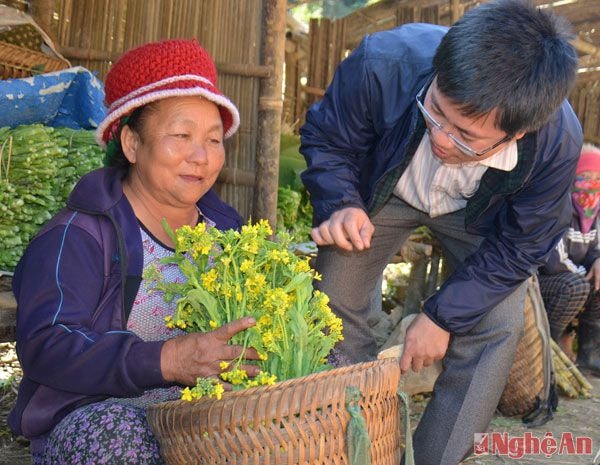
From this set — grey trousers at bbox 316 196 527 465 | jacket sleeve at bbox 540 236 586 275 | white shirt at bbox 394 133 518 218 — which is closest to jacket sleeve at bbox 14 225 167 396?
grey trousers at bbox 316 196 527 465

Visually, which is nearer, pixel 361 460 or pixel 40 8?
pixel 361 460

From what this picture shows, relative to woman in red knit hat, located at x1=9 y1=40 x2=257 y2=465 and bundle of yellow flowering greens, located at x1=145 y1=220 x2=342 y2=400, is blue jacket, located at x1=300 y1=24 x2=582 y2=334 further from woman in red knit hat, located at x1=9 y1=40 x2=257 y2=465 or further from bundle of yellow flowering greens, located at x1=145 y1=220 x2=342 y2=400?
bundle of yellow flowering greens, located at x1=145 y1=220 x2=342 y2=400

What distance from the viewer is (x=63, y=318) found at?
6.44ft

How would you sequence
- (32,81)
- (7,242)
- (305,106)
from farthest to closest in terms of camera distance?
1. (305,106)
2. (32,81)
3. (7,242)

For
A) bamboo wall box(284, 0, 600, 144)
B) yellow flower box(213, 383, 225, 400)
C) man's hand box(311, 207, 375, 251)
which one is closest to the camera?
yellow flower box(213, 383, 225, 400)

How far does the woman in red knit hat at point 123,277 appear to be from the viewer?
1916 millimetres

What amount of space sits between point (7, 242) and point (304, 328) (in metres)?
1.86

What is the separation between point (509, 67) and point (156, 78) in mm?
1080

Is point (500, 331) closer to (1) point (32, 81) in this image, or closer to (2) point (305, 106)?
(1) point (32, 81)

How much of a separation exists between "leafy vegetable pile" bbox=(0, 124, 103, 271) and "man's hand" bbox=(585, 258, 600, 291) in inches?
139

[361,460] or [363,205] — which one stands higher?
[363,205]

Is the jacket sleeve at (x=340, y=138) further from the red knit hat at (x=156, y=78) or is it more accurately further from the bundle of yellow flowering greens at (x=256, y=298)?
the bundle of yellow flowering greens at (x=256, y=298)

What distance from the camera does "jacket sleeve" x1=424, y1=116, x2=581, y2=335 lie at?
2.71 m

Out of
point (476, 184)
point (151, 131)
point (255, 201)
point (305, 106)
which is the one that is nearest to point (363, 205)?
point (476, 184)
